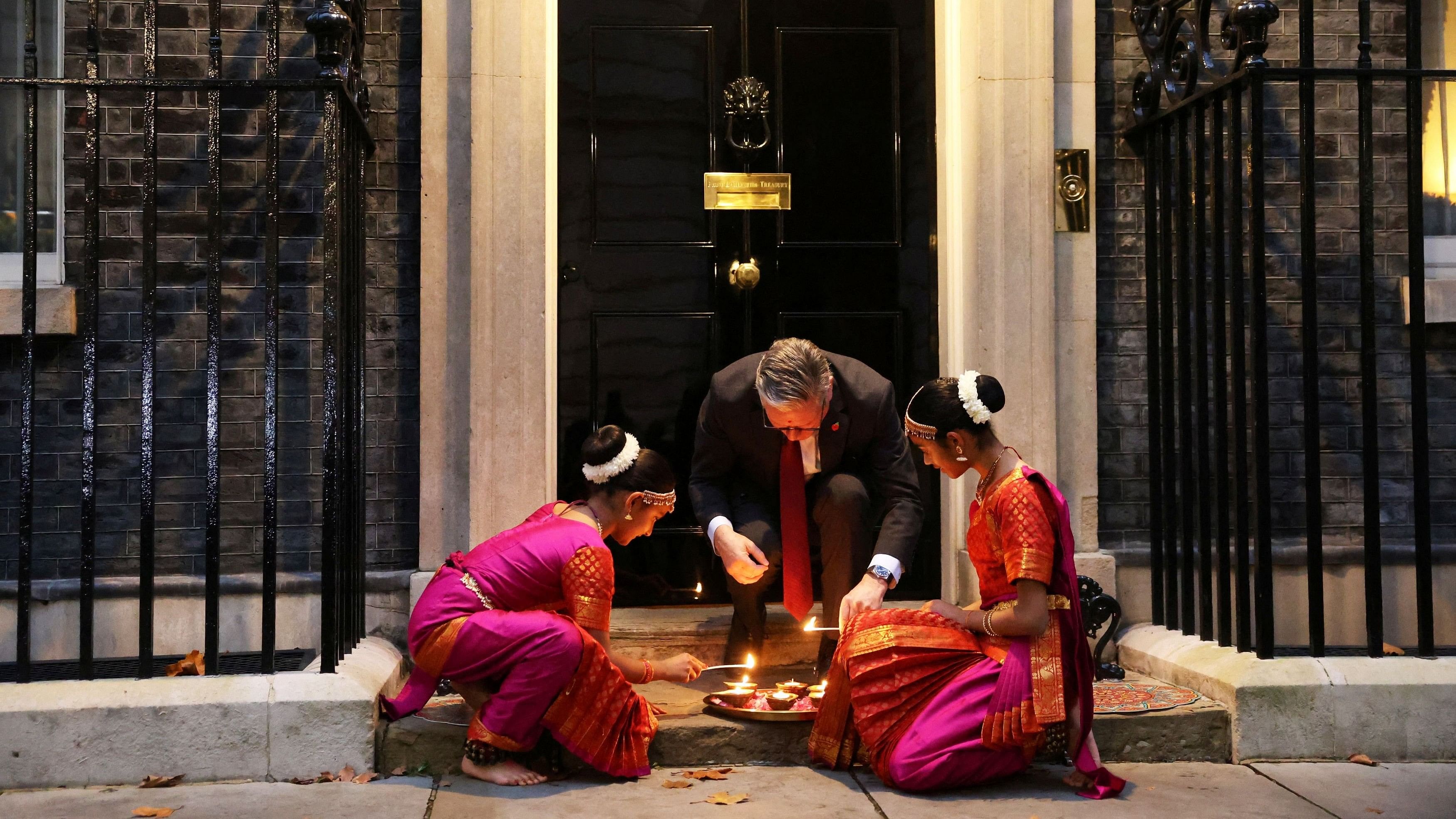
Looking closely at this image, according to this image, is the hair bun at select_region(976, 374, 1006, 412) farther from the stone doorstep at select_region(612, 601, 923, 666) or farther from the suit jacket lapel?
the stone doorstep at select_region(612, 601, 923, 666)

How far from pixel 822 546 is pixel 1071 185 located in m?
1.82

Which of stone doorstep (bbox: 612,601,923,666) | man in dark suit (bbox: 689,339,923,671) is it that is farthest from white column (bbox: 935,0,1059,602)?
stone doorstep (bbox: 612,601,923,666)

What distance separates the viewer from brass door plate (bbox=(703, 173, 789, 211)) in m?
5.36

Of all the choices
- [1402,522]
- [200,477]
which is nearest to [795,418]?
[200,477]

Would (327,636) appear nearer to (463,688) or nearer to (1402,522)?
(463,688)

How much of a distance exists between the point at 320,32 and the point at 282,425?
5.25 feet

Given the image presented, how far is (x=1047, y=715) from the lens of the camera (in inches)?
144

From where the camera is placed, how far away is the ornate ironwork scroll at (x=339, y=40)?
4.28 m

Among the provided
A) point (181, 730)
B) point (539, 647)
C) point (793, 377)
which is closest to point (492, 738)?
point (539, 647)

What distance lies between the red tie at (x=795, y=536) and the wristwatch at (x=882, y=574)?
1.15ft

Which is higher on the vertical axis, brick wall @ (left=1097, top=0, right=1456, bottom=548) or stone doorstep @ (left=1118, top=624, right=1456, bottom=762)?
brick wall @ (left=1097, top=0, right=1456, bottom=548)

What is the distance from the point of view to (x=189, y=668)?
432cm

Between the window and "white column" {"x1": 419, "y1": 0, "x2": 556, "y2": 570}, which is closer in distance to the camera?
"white column" {"x1": 419, "y1": 0, "x2": 556, "y2": 570}

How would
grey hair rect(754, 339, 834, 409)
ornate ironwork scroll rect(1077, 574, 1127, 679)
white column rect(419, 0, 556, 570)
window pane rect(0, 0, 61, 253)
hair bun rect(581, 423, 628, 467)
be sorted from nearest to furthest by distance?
hair bun rect(581, 423, 628, 467), grey hair rect(754, 339, 834, 409), ornate ironwork scroll rect(1077, 574, 1127, 679), white column rect(419, 0, 556, 570), window pane rect(0, 0, 61, 253)
